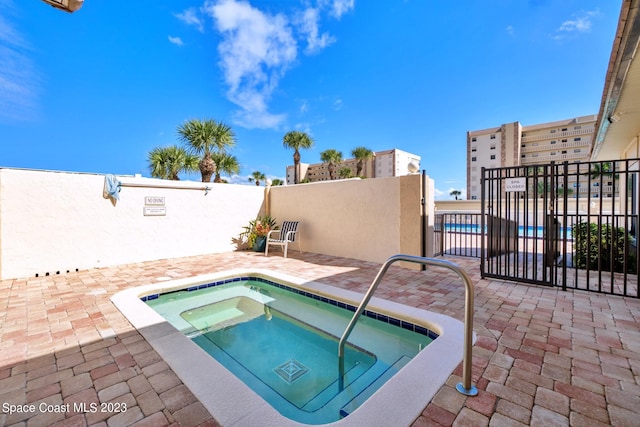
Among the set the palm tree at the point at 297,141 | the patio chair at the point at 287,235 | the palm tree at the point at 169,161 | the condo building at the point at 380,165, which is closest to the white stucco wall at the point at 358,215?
the patio chair at the point at 287,235

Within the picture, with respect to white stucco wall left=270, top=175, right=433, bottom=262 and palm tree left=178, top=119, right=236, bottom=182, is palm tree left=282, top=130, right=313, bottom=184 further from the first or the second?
white stucco wall left=270, top=175, right=433, bottom=262

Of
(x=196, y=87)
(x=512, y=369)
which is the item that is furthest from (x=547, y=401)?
(x=196, y=87)

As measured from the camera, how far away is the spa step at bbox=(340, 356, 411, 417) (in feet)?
6.63

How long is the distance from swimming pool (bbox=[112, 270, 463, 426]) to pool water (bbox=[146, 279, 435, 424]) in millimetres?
11

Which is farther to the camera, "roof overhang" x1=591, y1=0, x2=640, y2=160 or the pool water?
"roof overhang" x1=591, y1=0, x2=640, y2=160

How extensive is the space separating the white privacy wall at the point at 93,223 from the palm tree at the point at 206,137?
4.63 m

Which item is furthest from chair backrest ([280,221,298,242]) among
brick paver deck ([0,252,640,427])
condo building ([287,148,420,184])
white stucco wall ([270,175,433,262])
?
condo building ([287,148,420,184])

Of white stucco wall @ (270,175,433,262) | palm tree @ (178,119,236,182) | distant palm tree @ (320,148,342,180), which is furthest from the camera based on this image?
distant palm tree @ (320,148,342,180)

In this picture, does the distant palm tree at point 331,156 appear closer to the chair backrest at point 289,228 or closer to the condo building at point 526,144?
the chair backrest at point 289,228

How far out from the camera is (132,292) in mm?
4184

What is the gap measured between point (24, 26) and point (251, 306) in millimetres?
9888

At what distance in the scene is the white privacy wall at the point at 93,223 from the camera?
5.32 m

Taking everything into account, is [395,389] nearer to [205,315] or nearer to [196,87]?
[205,315]

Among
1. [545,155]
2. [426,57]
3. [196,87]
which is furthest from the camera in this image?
[545,155]
